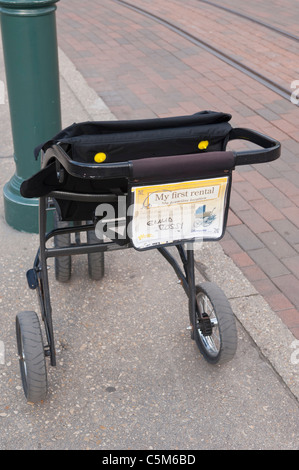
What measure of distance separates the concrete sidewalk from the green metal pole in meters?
0.48

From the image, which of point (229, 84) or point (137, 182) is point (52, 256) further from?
point (229, 84)

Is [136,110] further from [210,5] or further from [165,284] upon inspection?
[210,5]

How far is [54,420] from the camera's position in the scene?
2.67 meters

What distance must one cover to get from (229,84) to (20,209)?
3763 millimetres

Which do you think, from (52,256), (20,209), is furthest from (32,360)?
(20,209)

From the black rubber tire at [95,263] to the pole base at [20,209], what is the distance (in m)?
0.57

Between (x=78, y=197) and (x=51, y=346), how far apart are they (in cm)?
78

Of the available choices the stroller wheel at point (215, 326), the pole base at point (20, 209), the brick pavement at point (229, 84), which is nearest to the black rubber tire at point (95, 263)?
the pole base at point (20, 209)

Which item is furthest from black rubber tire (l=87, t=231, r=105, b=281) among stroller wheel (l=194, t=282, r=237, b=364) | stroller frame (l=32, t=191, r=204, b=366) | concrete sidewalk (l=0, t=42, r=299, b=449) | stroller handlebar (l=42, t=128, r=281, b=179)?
stroller handlebar (l=42, t=128, r=281, b=179)

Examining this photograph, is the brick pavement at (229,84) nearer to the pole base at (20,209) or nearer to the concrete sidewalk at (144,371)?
the concrete sidewalk at (144,371)

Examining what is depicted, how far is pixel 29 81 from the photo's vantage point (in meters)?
3.51

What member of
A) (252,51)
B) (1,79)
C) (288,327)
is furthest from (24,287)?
(252,51)

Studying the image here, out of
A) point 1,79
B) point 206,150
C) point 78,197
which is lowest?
point 1,79

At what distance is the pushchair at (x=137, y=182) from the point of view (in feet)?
7.12
